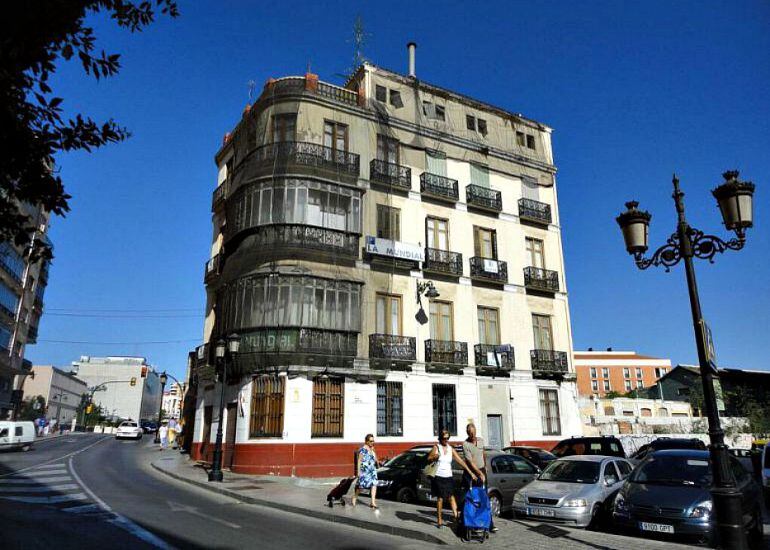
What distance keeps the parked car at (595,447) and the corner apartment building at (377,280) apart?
21.8ft

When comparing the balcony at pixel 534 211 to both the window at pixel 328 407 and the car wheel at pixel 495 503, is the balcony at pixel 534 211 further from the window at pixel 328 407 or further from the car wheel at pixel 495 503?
the car wheel at pixel 495 503

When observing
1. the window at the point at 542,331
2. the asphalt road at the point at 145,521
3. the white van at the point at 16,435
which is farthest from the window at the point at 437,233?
the white van at the point at 16,435

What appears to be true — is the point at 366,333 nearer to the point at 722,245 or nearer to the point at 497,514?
the point at 497,514

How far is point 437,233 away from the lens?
26734mm

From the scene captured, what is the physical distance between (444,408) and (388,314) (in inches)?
206

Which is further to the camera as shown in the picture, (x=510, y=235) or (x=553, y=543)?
(x=510, y=235)

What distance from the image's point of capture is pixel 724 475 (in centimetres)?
711

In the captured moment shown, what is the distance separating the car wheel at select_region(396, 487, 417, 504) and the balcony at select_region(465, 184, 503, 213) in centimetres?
1709

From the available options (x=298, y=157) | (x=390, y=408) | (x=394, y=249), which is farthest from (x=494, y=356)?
(x=298, y=157)

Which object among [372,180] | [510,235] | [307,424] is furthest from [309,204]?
[510,235]

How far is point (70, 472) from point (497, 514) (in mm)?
16625

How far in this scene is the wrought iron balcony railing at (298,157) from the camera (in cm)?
2345

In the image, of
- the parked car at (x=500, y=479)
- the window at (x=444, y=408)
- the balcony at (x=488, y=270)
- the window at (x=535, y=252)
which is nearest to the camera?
the parked car at (x=500, y=479)

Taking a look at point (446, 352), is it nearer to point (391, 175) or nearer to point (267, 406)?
point (267, 406)
